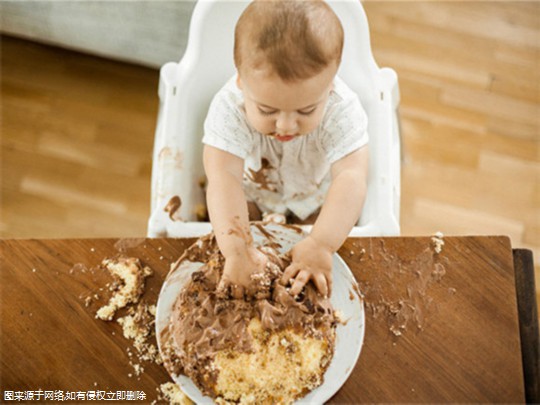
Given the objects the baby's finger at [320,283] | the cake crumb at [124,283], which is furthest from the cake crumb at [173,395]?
the baby's finger at [320,283]

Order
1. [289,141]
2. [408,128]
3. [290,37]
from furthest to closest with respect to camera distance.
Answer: [408,128]
[289,141]
[290,37]

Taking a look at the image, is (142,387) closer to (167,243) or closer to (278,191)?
(167,243)

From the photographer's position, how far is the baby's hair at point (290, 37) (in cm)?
62

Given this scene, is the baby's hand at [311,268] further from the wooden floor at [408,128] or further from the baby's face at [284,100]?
the wooden floor at [408,128]

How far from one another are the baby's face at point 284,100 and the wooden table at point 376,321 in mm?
204

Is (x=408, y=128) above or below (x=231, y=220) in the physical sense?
below

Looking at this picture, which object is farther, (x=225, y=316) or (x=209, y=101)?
(x=209, y=101)

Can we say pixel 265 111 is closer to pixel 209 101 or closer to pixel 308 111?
pixel 308 111

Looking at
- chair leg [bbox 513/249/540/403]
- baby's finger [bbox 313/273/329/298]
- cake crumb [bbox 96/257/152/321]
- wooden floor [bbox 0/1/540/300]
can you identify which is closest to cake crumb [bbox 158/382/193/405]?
cake crumb [bbox 96/257/152/321]

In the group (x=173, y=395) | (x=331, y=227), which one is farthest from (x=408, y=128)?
(x=173, y=395)

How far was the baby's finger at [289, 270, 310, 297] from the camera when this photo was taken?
73cm

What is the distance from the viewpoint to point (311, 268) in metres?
0.74

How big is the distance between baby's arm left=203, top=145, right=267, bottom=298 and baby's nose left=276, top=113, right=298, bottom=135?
15cm

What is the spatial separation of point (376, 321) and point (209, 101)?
51cm
